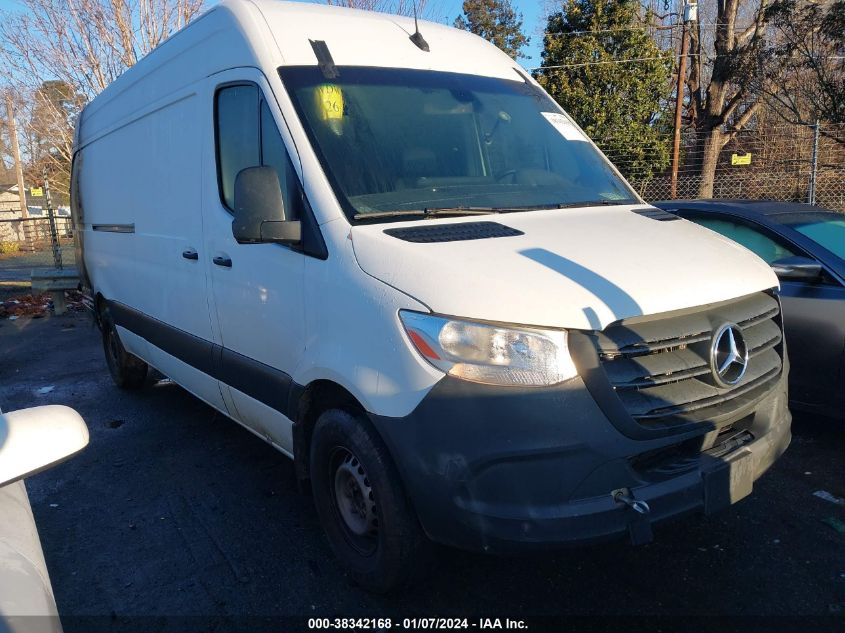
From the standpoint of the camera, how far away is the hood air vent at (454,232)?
2695 millimetres

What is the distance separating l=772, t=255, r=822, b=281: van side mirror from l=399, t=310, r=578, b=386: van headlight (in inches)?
106

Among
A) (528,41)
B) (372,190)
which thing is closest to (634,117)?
(528,41)

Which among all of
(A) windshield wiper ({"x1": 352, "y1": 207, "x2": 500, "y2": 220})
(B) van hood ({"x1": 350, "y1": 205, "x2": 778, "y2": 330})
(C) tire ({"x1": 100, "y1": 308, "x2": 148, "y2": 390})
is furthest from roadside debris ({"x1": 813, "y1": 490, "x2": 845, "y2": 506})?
(C) tire ({"x1": 100, "y1": 308, "x2": 148, "y2": 390})

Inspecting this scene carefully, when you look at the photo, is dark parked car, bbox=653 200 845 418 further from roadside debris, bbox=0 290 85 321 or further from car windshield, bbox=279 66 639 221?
roadside debris, bbox=0 290 85 321

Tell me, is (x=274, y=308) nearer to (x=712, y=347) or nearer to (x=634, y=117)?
(x=712, y=347)

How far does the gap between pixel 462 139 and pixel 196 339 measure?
2.10 metres

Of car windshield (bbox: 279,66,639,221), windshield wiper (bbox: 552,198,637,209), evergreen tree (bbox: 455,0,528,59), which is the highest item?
evergreen tree (bbox: 455,0,528,59)

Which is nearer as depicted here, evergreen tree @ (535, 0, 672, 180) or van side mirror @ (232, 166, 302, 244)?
van side mirror @ (232, 166, 302, 244)

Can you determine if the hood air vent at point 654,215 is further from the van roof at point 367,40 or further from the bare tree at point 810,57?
the bare tree at point 810,57

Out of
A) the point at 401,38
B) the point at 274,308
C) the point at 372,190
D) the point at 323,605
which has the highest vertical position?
the point at 401,38

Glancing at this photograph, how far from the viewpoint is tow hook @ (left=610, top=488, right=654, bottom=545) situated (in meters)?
2.38

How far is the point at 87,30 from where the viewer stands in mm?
14516

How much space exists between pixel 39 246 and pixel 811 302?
59.9ft

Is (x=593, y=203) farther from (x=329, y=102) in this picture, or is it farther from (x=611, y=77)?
(x=611, y=77)
